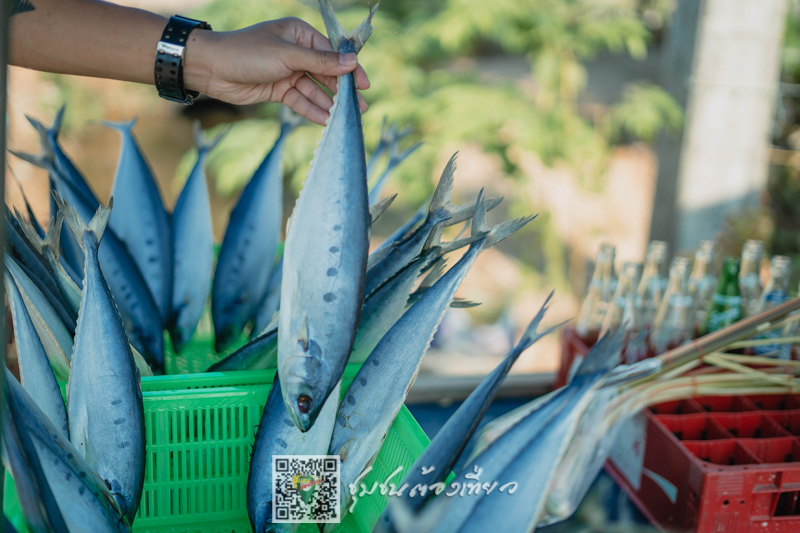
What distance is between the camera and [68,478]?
63cm

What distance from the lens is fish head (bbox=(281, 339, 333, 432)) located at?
26.6 inches

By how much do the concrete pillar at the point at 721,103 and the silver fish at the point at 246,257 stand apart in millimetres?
2302

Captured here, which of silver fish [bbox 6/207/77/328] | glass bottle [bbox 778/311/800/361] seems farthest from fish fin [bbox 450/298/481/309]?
glass bottle [bbox 778/311/800/361]

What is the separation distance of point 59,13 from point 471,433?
83 centimetres

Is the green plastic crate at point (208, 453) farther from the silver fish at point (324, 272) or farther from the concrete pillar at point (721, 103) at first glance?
the concrete pillar at point (721, 103)

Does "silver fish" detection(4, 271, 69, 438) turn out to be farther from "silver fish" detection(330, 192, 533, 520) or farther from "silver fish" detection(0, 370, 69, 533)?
"silver fish" detection(330, 192, 533, 520)

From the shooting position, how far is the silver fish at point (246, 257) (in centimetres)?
109

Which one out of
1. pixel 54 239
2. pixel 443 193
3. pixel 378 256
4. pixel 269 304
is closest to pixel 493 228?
pixel 443 193

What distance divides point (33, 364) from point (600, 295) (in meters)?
1.17

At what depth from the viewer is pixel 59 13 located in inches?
34.5

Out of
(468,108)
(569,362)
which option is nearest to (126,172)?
(569,362)

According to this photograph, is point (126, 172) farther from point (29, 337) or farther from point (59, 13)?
point (29, 337)

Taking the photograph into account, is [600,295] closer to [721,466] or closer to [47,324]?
[721,466]
